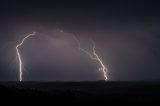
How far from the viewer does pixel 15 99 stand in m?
56.8

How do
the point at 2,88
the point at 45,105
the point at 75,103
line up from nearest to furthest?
the point at 45,105 → the point at 75,103 → the point at 2,88

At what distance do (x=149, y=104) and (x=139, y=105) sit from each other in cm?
183

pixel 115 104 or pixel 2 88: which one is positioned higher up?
pixel 2 88

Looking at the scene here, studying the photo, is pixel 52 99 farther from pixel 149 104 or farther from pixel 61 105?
pixel 149 104

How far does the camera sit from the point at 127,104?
195 feet

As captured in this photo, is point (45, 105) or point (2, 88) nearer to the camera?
point (45, 105)

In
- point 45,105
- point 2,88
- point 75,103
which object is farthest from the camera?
point 2,88

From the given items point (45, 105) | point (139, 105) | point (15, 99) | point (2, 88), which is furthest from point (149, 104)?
point (2, 88)

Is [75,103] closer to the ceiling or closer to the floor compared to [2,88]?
closer to the floor

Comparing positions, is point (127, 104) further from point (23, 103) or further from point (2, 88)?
point (2, 88)

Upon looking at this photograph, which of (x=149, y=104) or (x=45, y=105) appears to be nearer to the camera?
(x=45, y=105)

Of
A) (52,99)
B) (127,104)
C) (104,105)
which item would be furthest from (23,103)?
(127,104)

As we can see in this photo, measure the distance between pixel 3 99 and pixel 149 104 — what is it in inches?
838

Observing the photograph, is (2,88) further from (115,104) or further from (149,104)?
(149,104)
